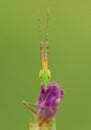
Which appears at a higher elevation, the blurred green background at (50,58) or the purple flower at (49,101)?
the blurred green background at (50,58)

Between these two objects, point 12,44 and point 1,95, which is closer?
point 1,95

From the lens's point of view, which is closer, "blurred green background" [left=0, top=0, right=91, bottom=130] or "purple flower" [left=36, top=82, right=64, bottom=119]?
"purple flower" [left=36, top=82, right=64, bottom=119]

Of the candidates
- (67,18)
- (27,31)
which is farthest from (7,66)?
(67,18)

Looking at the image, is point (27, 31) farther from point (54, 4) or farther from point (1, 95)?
point (1, 95)

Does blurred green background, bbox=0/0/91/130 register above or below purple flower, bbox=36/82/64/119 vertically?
above

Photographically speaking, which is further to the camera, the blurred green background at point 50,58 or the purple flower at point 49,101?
the blurred green background at point 50,58
